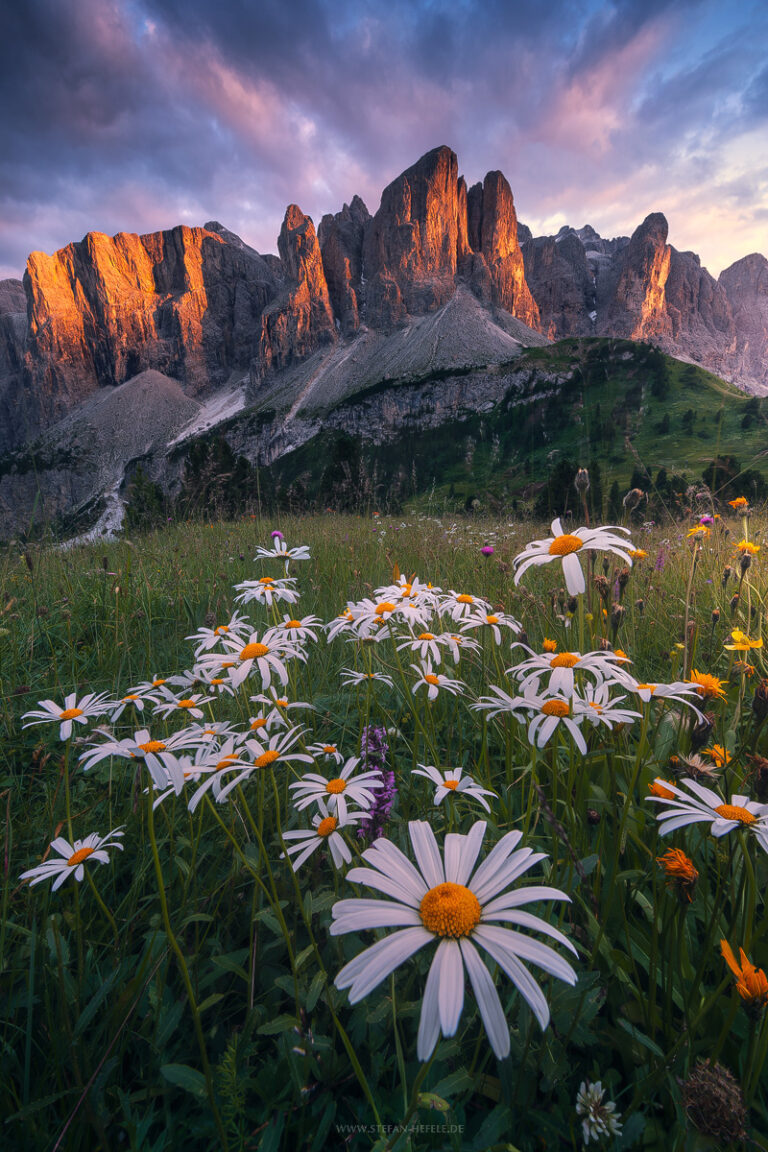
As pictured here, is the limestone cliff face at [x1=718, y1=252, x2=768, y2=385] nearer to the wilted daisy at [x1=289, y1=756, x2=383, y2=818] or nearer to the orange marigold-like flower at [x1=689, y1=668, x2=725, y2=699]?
the orange marigold-like flower at [x1=689, y1=668, x2=725, y2=699]

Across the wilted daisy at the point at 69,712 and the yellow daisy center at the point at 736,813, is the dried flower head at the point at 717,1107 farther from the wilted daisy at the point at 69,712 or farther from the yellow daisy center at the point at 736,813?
the wilted daisy at the point at 69,712

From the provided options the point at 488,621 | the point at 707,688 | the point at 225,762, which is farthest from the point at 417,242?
the point at 225,762

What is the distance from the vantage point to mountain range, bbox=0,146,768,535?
347 ft

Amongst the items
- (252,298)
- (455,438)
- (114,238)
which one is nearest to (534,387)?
(455,438)

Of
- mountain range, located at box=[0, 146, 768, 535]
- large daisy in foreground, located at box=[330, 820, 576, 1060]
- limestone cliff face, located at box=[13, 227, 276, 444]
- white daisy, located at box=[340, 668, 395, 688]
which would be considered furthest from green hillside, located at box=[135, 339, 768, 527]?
limestone cliff face, located at box=[13, 227, 276, 444]

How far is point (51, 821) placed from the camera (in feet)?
4.99

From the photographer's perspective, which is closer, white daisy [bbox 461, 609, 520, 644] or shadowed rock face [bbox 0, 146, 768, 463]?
white daisy [bbox 461, 609, 520, 644]

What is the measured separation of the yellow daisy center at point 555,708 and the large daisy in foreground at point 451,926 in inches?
18.2

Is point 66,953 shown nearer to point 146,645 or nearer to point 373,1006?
point 373,1006

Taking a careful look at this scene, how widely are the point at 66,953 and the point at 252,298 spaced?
16362cm

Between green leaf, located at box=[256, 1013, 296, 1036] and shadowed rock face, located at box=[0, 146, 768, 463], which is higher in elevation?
shadowed rock face, located at box=[0, 146, 768, 463]

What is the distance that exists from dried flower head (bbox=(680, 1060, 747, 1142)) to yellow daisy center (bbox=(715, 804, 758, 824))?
372 millimetres

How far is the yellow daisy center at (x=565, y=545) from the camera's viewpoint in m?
1.31

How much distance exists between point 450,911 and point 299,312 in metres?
142
